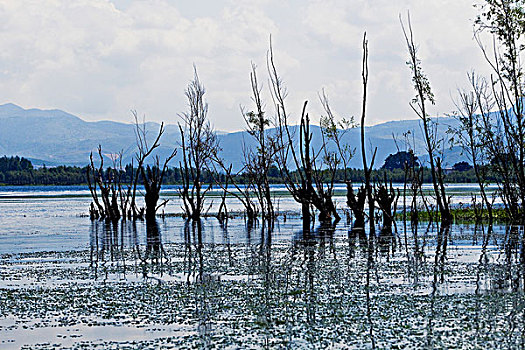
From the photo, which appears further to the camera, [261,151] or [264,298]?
[261,151]

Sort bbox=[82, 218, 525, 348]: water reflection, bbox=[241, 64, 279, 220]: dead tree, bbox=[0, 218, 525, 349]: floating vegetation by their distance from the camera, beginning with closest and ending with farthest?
bbox=[0, 218, 525, 349]: floating vegetation → bbox=[82, 218, 525, 348]: water reflection → bbox=[241, 64, 279, 220]: dead tree

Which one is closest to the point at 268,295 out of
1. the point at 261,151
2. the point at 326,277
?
the point at 326,277

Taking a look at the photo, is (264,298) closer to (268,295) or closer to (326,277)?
(268,295)

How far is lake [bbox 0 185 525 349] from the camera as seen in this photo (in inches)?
282

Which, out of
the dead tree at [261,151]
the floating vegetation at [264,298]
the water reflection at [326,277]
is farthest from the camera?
the dead tree at [261,151]

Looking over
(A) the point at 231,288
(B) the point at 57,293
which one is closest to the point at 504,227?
(A) the point at 231,288

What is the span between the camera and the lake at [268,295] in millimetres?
7160

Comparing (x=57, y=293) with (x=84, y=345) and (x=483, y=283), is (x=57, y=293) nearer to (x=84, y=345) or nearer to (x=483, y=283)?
(x=84, y=345)

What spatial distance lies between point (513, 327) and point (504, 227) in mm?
14779

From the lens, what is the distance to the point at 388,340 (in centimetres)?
694

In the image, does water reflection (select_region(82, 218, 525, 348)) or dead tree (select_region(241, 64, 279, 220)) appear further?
dead tree (select_region(241, 64, 279, 220))

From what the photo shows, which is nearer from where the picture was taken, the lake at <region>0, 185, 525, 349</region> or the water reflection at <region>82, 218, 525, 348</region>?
the lake at <region>0, 185, 525, 349</region>

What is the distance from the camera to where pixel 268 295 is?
9.38 metres

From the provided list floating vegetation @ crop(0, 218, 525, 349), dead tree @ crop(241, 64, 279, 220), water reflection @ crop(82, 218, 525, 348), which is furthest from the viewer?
dead tree @ crop(241, 64, 279, 220)
